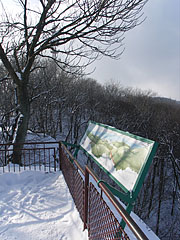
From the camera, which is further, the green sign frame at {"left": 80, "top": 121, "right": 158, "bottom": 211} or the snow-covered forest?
the snow-covered forest

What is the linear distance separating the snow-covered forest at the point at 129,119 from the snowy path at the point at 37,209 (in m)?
8.38

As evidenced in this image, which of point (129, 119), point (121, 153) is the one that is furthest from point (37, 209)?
point (129, 119)

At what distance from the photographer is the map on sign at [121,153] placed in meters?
2.13

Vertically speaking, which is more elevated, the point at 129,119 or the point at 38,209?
the point at 129,119

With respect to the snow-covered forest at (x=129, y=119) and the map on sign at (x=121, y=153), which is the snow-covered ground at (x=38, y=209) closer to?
the map on sign at (x=121, y=153)

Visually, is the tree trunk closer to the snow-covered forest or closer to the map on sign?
the map on sign

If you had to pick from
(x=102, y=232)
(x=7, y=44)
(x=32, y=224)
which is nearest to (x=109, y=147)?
(x=102, y=232)

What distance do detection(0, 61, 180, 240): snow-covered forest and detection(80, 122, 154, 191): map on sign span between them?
902cm

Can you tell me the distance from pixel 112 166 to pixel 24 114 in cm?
541

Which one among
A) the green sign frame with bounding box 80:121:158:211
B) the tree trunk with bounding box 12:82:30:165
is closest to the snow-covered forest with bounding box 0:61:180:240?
the tree trunk with bounding box 12:82:30:165

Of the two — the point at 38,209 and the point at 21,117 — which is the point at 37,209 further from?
the point at 21,117

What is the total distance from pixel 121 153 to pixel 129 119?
1659cm

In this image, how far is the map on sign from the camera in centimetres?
213

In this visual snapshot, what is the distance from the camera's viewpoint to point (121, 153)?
2.55 metres
